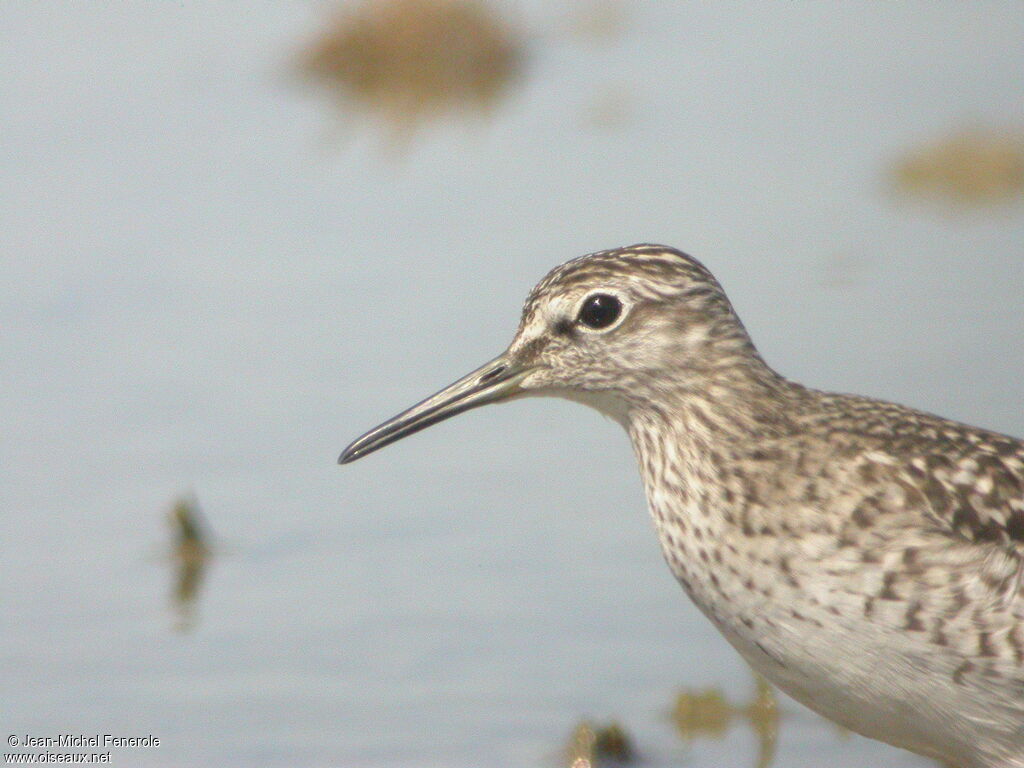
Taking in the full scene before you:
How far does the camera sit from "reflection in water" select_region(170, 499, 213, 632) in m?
8.53

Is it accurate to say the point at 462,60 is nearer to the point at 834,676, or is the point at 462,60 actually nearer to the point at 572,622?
the point at 572,622

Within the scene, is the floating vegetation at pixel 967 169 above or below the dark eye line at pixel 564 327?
above

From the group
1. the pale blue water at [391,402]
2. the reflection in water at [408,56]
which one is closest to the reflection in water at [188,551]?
the pale blue water at [391,402]

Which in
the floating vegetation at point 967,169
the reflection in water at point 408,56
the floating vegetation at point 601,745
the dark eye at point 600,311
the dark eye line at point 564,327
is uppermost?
the reflection in water at point 408,56

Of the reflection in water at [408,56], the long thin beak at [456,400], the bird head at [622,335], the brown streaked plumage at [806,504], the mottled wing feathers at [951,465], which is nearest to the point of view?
the brown streaked plumage at [806,504]

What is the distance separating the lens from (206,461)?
9.25m

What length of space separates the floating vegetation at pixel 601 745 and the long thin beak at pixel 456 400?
1.20 metres

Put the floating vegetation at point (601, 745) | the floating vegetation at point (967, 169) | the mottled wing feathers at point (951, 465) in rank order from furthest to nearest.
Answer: the floating vegetation at point (967, 169), the floating vegetation at point (601, 745), the mottled wing feathers at point (951, 465)

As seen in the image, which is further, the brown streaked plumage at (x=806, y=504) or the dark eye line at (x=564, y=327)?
the dark eye line at (x=564, y=327)

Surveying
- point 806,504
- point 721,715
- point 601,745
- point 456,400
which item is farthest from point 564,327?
point 721,715

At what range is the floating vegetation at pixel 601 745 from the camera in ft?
23.7

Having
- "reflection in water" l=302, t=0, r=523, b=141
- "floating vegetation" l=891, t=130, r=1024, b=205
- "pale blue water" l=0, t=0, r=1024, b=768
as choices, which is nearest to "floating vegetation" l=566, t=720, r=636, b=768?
"pale blue water" l=0, t=0, r=1024, b=768

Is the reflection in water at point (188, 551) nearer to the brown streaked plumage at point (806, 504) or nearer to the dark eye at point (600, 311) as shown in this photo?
the brown streaked plumage at point (806, 504)

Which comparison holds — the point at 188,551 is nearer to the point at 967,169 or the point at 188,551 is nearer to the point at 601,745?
the point at 601,745
